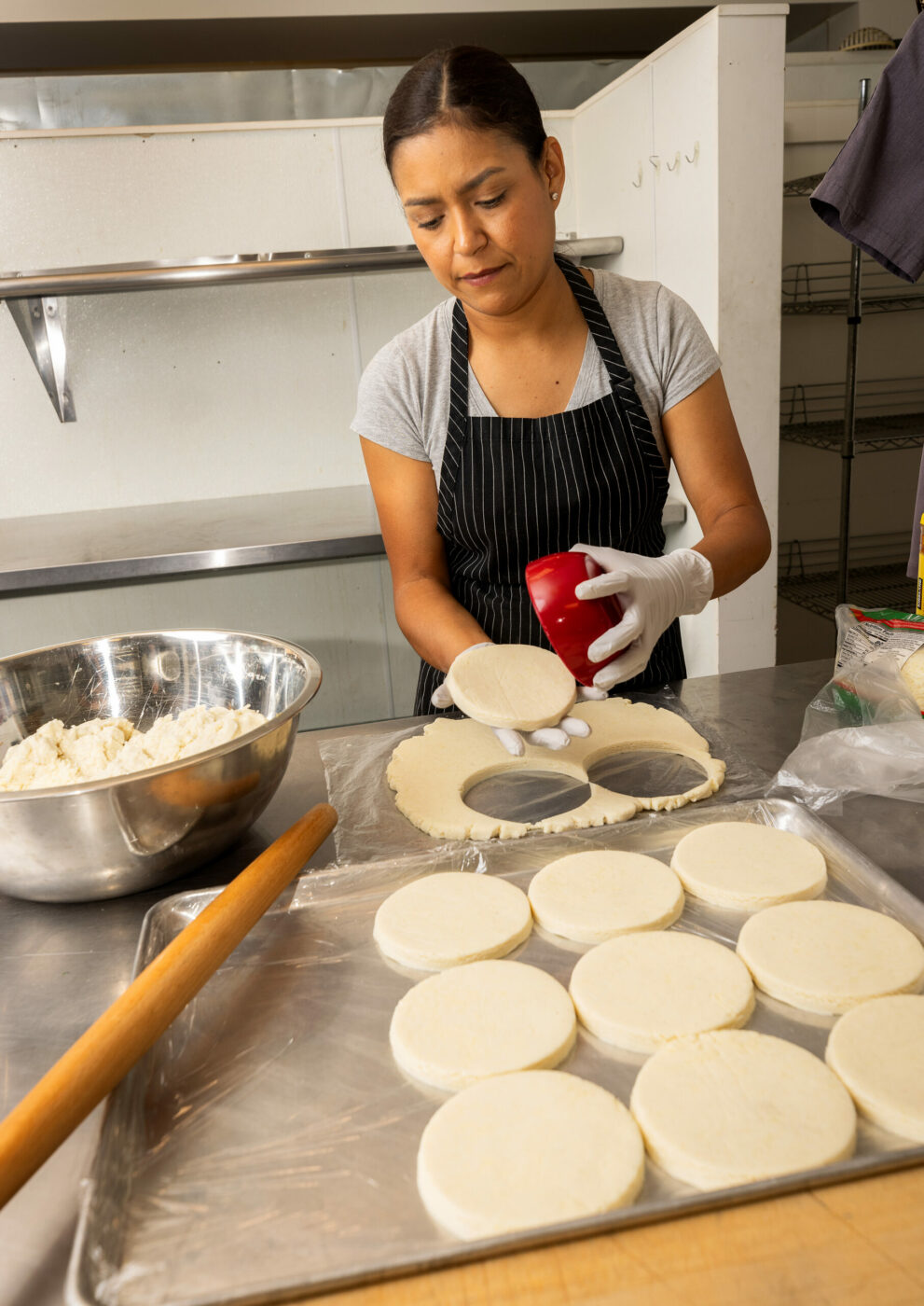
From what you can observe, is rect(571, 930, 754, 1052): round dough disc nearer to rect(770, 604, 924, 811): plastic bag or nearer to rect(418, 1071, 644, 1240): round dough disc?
rect(418, 1071, 644, 1240): round dough disc

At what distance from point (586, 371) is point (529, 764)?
737 millimetres

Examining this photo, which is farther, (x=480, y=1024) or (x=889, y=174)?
(x=889, y=174)

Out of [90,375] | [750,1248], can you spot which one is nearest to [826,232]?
[90,375]

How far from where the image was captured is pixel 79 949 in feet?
3.10

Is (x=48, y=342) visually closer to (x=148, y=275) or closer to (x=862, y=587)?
(x=148, y=275)

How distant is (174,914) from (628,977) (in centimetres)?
46

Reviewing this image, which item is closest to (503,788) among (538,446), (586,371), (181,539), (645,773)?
(645,773)

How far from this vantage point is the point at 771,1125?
688 millimetres

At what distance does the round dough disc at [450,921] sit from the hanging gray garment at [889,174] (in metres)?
1.47

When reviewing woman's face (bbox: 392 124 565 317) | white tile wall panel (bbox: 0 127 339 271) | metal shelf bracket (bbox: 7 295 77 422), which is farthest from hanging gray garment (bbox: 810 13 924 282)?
metal shelf bracket (bbox: 7 295 77 422)

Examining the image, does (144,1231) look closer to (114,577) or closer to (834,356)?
(114,577)

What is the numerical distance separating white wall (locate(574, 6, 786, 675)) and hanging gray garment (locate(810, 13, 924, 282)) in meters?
0.58

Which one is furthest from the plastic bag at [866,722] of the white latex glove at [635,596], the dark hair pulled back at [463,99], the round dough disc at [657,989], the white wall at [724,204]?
the white wall at [724,204]

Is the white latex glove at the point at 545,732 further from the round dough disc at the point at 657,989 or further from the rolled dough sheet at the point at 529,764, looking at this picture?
the round dough disc at the point at 657,989
